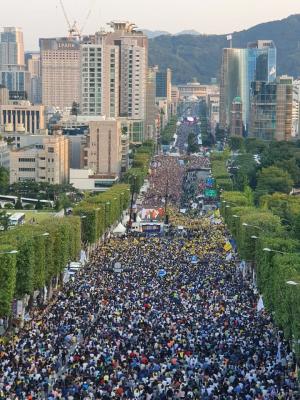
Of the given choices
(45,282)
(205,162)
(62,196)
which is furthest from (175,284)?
(205,162)

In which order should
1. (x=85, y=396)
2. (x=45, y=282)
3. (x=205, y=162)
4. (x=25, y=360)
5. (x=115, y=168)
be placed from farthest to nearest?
1. (x=205, y=162)
2. (x=115, y=168)
3. (x=45, y=282)
4. (x=25, y=360)
5. (x=85, y=396)

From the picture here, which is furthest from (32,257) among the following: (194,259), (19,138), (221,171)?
(19,138)

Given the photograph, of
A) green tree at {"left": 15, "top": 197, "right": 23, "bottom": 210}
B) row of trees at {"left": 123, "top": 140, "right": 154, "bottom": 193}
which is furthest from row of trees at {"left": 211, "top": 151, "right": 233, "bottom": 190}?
green tree at {"left": 15, "top": 197, "right": 23, "bottom": 210}

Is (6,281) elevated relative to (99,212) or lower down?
elevated

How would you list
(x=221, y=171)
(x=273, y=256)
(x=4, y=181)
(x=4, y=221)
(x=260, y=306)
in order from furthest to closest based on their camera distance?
1. (x=221, y=171)
2. (x=4, y=181)
3. (x=4, y=221)
4. (x=273, y=256)
5. (x=260, y=306)

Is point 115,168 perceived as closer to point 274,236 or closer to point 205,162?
point 205,162

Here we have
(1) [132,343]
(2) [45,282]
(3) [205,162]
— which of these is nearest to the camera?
(1) [132,343]

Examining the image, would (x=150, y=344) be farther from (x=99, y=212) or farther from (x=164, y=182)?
(x=164, y=182)

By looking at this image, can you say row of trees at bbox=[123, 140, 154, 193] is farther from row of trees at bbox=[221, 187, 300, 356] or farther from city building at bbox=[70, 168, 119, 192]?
row of trees at bbox=[221, 187, 300, 356]
